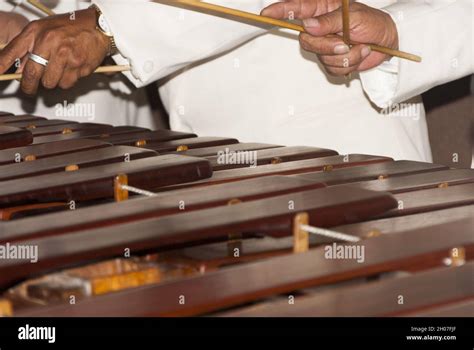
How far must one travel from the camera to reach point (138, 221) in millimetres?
1947

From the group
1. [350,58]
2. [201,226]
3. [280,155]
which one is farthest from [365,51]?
[201,226]

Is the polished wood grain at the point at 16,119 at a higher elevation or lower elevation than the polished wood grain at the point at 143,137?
higher

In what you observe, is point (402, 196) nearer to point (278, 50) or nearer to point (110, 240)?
point (110, 240)

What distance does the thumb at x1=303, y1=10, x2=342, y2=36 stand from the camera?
3123 mm

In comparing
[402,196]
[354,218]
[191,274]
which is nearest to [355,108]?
[402,196]

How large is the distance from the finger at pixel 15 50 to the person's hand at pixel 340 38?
919 mm

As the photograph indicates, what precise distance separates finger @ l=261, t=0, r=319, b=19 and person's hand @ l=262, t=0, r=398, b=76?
0.01 m

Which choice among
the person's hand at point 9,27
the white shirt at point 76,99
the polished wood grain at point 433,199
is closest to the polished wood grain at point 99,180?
the polished wood grain at point 433,199

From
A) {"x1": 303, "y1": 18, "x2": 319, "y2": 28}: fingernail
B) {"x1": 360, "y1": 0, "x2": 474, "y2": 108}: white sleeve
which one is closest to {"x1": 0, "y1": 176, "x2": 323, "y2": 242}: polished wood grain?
{"x1": 303, "y1": 18, "x2": 319, "y2": 28}: fingernail

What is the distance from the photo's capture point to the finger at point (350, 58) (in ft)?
10.5

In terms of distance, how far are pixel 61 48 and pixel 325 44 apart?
2.74ft

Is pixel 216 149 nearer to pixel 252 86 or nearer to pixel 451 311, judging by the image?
pixel 252 86

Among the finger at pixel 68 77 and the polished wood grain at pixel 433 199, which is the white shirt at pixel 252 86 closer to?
the finger at pixel 68 77
